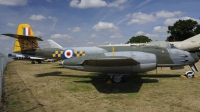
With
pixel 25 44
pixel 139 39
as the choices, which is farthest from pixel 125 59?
pixel 139 39

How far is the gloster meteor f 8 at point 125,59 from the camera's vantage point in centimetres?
900

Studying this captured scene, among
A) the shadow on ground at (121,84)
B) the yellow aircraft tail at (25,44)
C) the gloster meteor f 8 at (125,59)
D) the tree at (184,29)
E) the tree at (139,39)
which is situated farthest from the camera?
the tree at (139,39)

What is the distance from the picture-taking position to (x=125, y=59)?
8.04 meters

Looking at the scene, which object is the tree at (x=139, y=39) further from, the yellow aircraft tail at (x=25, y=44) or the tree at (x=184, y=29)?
the yellow aircraft tail at (x=25, y=44)

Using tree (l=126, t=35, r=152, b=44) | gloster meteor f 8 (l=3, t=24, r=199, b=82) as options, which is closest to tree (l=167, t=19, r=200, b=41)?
tree (l=126, t=35, r=152, b=44)

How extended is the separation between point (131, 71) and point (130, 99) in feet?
9.94

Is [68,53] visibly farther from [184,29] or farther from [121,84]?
[184,29]

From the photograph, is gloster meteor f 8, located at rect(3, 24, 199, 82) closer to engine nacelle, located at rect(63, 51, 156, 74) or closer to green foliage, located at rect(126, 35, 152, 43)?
engine nacelle, located at rect(63, 51, 156, 74)

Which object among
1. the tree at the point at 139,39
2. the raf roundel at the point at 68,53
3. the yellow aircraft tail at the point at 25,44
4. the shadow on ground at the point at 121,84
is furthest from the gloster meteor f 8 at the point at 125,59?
the tree at the point at 139,39

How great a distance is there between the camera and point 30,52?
13867 millimetres

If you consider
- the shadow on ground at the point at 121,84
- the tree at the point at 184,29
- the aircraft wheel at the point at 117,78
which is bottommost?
the shadow on ground at the point at 121,84

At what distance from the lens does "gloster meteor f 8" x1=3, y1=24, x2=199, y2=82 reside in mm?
9000

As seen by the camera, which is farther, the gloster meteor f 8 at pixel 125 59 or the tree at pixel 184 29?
the tree at pixel 184 29

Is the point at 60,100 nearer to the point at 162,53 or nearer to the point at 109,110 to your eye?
the point at 109,110
